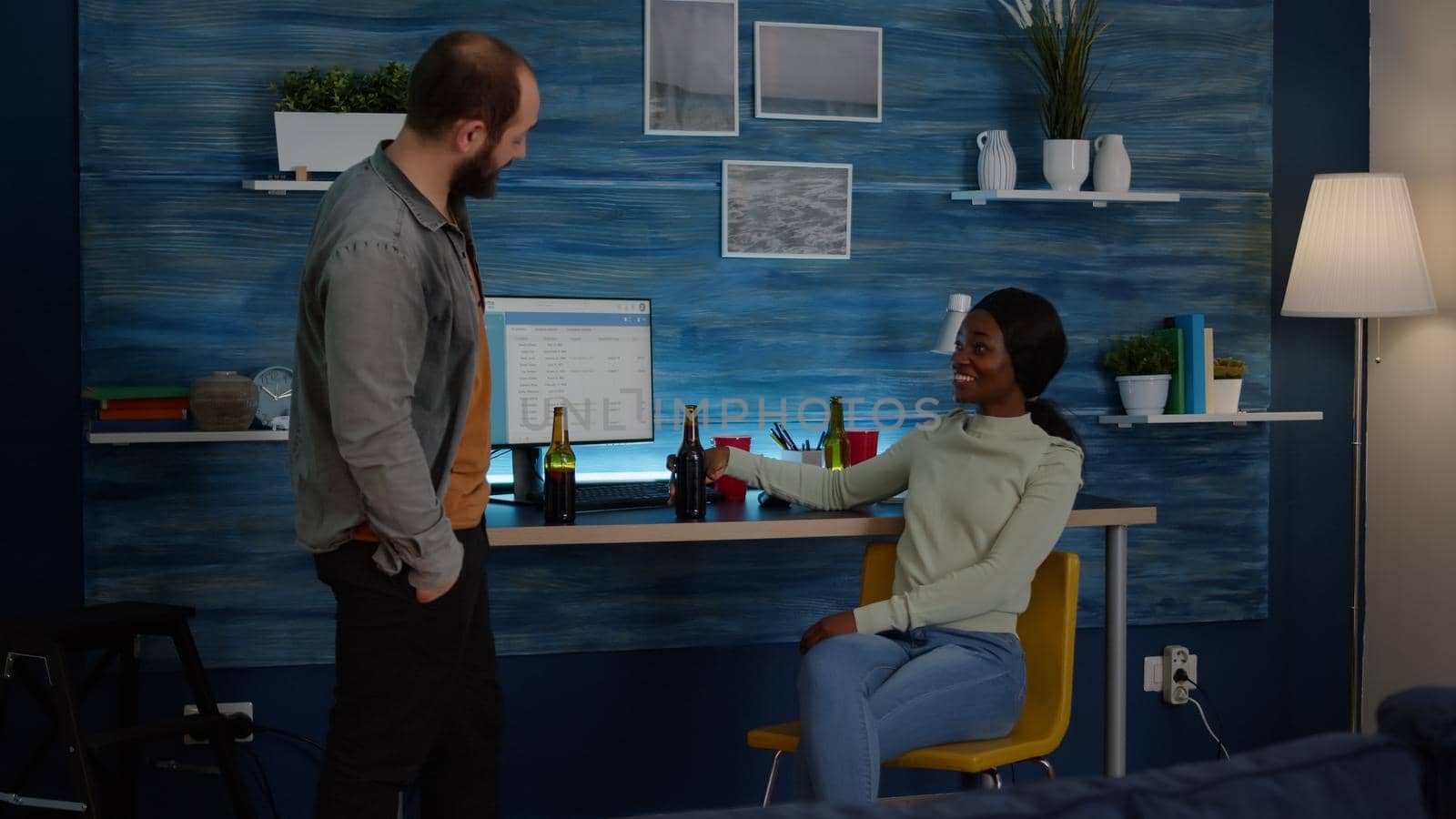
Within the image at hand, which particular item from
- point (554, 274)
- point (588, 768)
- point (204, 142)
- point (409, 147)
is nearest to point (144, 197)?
point (204, 142)

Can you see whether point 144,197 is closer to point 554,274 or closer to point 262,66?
point 262,66

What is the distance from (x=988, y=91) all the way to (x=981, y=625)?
156 centimetres

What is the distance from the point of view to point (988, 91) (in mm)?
3459

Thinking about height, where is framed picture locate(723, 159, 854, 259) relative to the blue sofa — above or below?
above

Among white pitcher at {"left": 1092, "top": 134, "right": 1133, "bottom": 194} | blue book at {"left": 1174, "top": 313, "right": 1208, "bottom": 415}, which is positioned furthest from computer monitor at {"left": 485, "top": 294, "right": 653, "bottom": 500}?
blue book at {"left": 1174, "top": 313, "right": 1208, "bottom": 415}

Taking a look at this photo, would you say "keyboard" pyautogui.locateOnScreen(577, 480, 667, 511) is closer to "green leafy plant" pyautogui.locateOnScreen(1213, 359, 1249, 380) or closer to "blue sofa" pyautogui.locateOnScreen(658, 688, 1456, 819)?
"green leafy plant" pyautogui.locateOnScreen(1213, 359, 1249, 380)

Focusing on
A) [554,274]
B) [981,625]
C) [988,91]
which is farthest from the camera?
[988,91]

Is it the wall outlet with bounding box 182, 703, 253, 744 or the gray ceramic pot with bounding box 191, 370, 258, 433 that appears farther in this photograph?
the wall outlet with bounding box 182, 703, 253, 744

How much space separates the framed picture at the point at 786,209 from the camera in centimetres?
333

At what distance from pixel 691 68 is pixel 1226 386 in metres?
1.59

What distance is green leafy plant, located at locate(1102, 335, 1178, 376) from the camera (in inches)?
135

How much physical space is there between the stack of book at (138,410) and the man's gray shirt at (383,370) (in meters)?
1.11

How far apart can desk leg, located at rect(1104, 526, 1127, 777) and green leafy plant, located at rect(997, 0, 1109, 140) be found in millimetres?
1104

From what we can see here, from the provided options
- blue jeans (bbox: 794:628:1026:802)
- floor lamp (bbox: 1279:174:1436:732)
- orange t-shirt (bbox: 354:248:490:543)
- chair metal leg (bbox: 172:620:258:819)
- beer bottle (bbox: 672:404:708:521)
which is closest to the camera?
orange t-shirt (bbox: 354:248:490:543)
